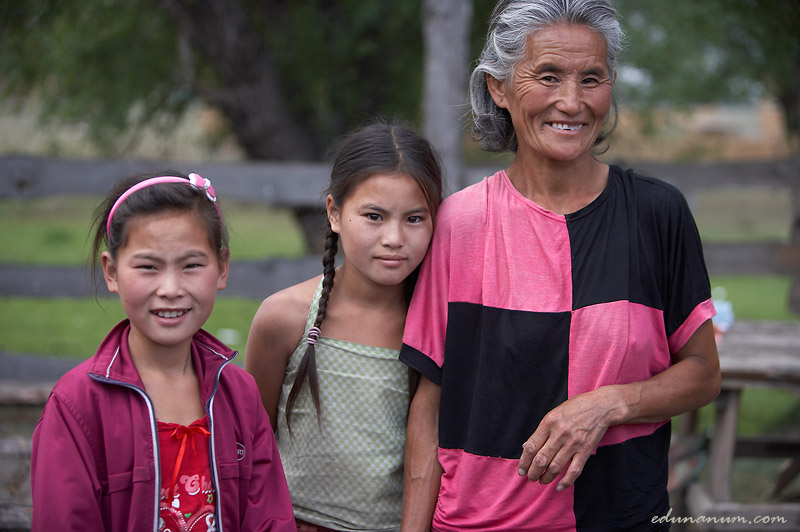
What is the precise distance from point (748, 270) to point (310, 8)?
4.64 meters

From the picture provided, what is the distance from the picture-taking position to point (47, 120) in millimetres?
7816

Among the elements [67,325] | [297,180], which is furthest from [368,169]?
[67,325]

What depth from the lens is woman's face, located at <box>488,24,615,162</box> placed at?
73.2 inches

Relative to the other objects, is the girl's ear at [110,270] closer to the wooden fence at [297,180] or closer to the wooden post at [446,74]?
the wooden fence at [297,180]

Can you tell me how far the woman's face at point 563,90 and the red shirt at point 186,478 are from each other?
1.05 meters

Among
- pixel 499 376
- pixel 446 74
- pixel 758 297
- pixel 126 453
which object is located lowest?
pixel 126 453

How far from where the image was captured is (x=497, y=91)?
204cm

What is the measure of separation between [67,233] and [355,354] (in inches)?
554

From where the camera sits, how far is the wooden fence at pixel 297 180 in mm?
5090

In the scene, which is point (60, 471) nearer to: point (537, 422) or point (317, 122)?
point (537, 422)

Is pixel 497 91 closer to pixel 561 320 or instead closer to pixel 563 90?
pixel 563 90

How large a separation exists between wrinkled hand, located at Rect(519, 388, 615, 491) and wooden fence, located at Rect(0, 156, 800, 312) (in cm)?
319

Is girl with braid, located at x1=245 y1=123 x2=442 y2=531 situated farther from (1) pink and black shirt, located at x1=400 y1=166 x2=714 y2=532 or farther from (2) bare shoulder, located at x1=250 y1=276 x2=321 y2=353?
(1) pink and black shirt, located at x1=400 y1=166 x2=714 y2=532

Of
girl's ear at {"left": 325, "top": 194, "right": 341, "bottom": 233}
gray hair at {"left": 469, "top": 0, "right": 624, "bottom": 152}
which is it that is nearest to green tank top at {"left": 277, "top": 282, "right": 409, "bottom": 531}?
Result: girl's ear at {"left": 325, "top": 194, "right": 341, "bottom": 233}
